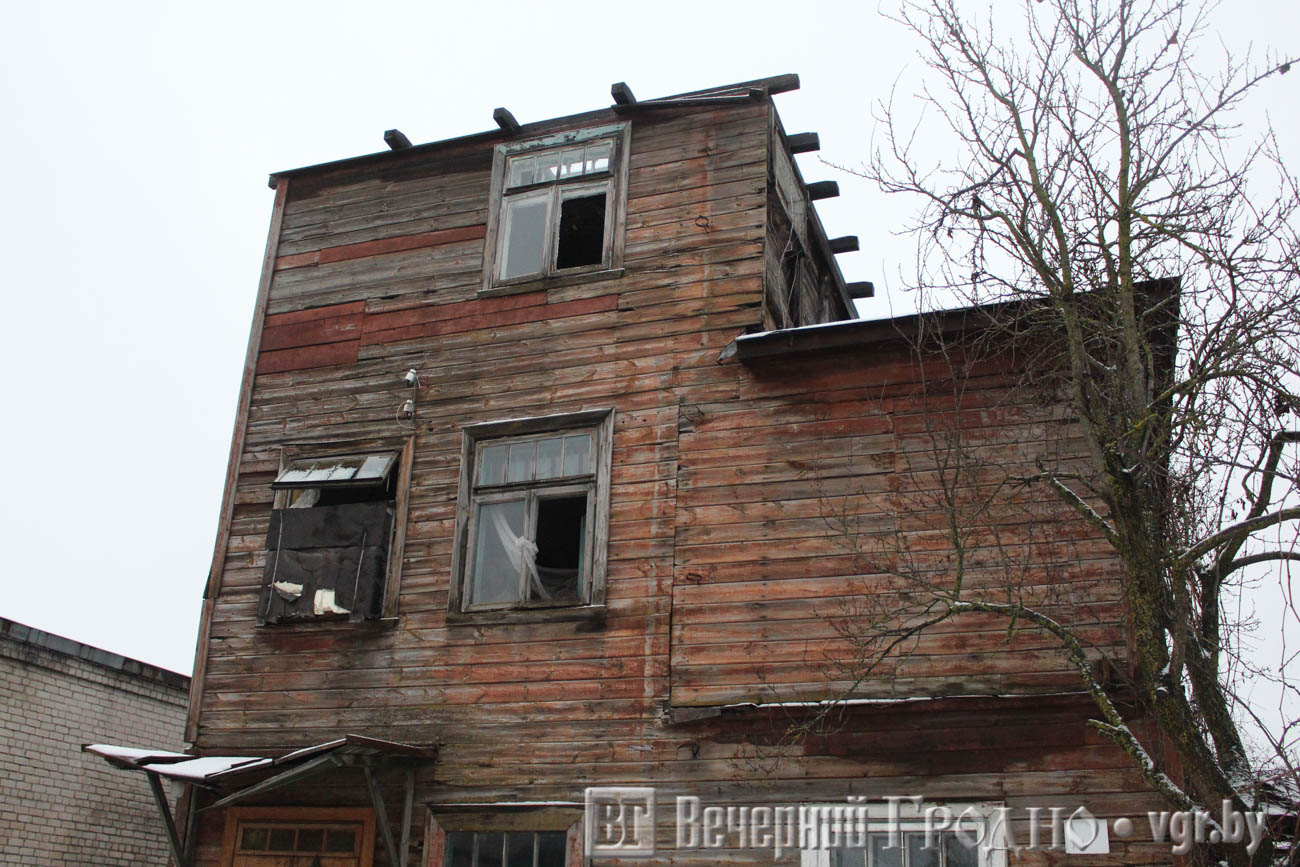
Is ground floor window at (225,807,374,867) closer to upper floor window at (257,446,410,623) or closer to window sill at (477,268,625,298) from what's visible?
upper floor window at (257,446,410,623)

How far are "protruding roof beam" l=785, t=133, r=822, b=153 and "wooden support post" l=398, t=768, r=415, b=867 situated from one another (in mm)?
7359

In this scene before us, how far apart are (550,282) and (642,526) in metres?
2.72

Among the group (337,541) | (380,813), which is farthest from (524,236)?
(380,813)

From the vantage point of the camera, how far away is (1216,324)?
6.79 m

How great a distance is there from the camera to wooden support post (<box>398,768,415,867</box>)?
9703mm

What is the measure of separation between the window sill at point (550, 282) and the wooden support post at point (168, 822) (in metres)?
5.21

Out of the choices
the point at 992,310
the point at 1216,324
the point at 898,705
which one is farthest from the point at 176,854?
the point at 1216,324

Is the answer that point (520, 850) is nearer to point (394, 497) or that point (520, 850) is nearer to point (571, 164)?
point (394, 497)

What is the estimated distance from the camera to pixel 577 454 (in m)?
10.6

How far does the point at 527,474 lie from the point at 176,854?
4.50 meters

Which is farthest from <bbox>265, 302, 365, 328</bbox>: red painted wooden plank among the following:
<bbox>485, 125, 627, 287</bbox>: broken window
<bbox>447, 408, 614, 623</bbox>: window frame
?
<bbox>447, 408, 614, 623</bbox>: window frame

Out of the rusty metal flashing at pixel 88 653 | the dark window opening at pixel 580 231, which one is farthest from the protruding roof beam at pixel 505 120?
the rusty metal flashing at pixel 88 653

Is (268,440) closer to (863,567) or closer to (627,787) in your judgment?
(627,787)

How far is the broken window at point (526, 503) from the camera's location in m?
10.3
